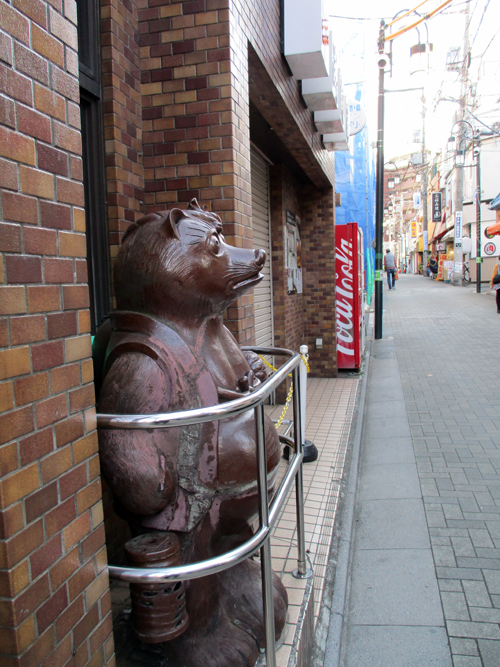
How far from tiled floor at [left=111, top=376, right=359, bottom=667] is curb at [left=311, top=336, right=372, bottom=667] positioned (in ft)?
0.27

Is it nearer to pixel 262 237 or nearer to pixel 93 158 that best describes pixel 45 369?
pixel 93 158

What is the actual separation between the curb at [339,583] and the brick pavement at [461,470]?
570 millimetres

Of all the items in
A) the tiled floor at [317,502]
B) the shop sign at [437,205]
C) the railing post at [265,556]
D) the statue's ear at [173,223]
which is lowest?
the tiled floor at [317,502]

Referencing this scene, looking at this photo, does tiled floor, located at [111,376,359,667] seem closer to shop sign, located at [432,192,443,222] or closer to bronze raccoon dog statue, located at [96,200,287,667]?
bronze raccoon dog statue, located at [96,200,287,667]

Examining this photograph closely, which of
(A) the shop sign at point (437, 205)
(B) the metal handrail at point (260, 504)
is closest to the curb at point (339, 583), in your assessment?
(B) the metal handrail at point (260, 504)

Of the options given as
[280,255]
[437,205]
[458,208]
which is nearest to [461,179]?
[458,208]

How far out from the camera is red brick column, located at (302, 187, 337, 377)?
26.6ft

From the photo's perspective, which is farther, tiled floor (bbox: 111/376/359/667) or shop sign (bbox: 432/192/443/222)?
shop sign (bbox: 432/192/443/222)

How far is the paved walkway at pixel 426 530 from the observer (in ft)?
8.41

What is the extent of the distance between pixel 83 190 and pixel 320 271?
22.6 ft

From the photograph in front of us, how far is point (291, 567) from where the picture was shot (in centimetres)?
290

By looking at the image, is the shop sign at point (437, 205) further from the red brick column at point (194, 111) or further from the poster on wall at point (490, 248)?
the red brick column at point (194, 111)

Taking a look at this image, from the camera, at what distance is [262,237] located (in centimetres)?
659

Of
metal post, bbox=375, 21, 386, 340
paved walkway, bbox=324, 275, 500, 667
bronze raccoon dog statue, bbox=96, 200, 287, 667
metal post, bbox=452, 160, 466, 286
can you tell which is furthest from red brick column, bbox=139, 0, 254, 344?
metal post, bbox=452, 160, 466, 286
